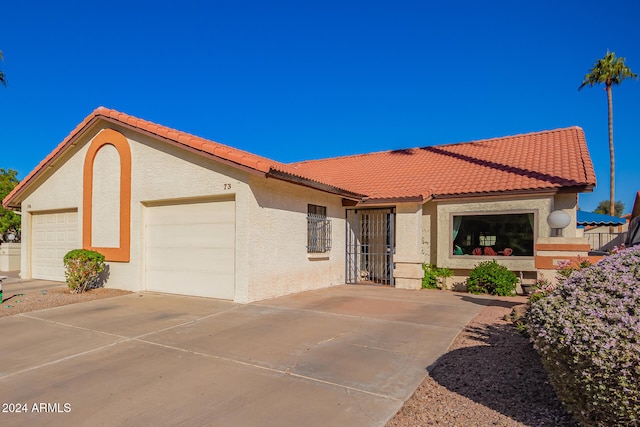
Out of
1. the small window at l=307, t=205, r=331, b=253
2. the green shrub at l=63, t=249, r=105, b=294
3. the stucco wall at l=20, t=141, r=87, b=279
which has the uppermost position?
the stucco wall at l=20, t=141, r=87, b=279

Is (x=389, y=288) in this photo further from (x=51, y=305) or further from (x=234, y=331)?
(x=51, y=305)

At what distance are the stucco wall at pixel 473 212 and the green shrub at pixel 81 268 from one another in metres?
9.74

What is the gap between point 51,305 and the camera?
8734 mm

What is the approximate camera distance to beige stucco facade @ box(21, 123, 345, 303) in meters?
8.81

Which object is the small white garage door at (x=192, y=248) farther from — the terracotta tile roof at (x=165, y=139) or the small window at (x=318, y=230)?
the small window at (x=318, y=230)

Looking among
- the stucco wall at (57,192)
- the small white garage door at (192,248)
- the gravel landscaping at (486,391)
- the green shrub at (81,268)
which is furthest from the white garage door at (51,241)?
the gravel landscaping at (486,391)

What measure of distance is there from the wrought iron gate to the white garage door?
8.78 metres

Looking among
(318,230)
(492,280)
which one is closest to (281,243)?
(318,230)

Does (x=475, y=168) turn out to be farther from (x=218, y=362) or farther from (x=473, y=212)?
(x=218, y=362)

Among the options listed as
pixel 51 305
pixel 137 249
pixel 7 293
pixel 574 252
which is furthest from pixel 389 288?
pixel 7 293

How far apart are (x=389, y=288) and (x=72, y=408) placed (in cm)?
916

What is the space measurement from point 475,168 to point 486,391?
34.7 feet

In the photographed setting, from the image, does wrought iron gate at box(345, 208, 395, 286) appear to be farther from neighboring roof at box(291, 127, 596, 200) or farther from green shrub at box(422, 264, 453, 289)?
green shrub at box(422, 264, 453, 289)

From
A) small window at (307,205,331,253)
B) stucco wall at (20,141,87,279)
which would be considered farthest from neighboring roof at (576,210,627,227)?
stucco wall at (20,141,87,279)
